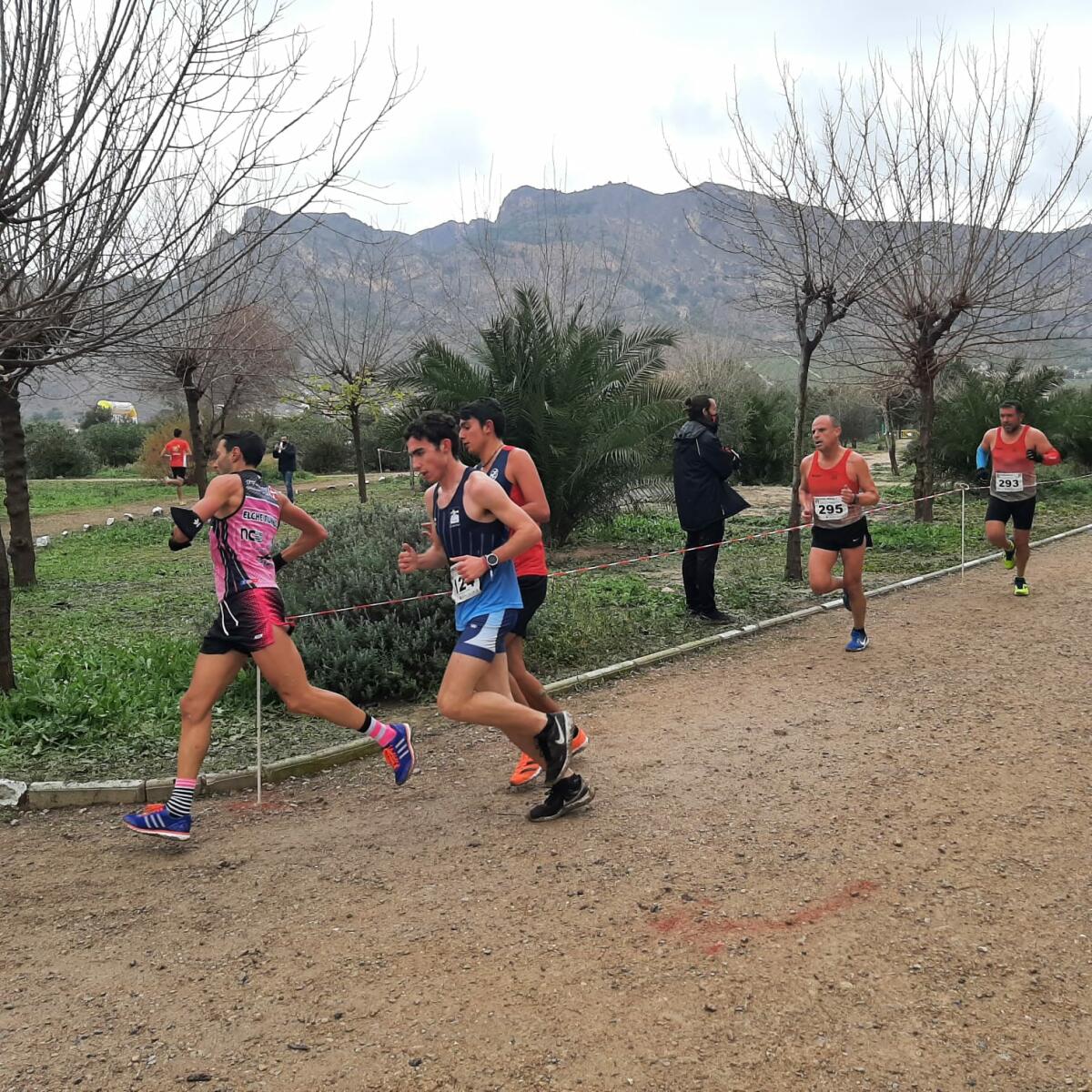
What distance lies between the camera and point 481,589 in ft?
14.7

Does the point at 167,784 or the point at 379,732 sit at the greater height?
A: the point at 379,732

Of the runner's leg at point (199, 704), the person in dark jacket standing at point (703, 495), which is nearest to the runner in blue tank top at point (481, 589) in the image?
the runner's leg at point (199, 704)

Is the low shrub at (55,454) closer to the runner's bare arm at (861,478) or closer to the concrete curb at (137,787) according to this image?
the concrete curb at (137,787)

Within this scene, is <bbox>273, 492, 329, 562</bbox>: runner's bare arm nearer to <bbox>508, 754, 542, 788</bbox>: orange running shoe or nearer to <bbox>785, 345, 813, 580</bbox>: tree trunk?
<bbox>508, 754, 542, 788</bbox>: orange running shoe

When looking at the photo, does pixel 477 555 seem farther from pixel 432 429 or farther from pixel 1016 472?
pixel 1016 472

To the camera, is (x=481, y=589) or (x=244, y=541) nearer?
(x=481, y=589)

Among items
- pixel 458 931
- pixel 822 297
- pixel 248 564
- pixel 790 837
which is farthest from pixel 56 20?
pixel 822 297

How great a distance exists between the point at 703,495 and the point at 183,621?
17.0 ft

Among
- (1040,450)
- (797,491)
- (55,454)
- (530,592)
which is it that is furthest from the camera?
(55,454)

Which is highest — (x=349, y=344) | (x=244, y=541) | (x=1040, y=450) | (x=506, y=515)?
(x=349, y=344)

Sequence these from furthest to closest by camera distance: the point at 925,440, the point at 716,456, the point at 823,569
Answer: the point at 925,440, the point at 716,456, the point at 823,569

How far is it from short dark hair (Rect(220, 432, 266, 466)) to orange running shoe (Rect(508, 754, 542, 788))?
2.01 m

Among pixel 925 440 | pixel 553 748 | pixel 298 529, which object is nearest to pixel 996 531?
pixel 925 440

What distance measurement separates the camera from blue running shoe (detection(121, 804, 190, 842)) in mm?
4547
